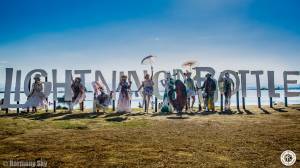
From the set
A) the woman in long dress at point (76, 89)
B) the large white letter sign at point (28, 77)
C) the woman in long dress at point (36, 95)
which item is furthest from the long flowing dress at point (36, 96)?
the woman in long dress at point (76, 89)

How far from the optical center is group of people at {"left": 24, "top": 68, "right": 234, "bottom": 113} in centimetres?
2020

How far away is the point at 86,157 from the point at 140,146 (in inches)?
73.4

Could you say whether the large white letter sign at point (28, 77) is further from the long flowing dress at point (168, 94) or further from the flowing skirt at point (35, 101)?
the long flowing dress at point (168, 94)

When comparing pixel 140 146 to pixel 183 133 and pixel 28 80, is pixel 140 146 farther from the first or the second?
pixel 28 80

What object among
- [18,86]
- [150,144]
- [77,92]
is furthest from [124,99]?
[150,144]

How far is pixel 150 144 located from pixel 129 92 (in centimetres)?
1129

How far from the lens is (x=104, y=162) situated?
7.29m

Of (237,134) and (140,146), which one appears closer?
(140,146)

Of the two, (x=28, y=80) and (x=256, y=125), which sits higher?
(x=28, y=80)

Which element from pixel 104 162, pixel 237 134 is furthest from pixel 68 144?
pixel 237 134

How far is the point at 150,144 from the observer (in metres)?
9.41

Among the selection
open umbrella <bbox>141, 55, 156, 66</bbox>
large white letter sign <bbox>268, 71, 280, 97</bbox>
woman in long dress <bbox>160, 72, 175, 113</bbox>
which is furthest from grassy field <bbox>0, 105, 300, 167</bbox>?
large white letter sign <bbox>268, 71, 280, 97</bbox>

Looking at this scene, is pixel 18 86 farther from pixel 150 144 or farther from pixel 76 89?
pixel 150 144

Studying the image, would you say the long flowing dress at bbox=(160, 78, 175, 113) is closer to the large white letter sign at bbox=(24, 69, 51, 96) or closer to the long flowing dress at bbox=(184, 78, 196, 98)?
the long flowing dress at bbox=(184, 78, 196, 98)
